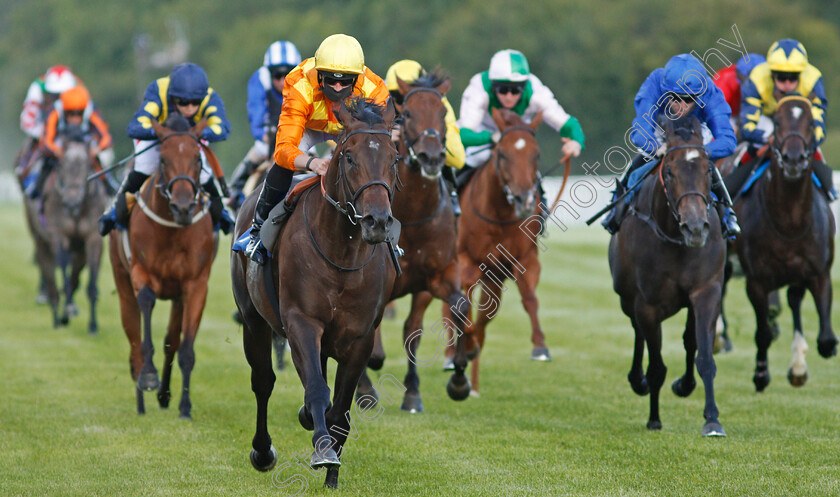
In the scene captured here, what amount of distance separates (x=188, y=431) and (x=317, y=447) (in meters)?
2.60

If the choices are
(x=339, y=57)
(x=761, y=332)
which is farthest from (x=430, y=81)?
(x=761, y=332)

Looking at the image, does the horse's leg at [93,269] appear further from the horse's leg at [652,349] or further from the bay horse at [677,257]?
the horse's leg at [652,349]

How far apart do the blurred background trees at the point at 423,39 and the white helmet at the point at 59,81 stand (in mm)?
20657

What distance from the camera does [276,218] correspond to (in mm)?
6051

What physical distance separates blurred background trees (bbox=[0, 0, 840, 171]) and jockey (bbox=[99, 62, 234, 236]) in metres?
24.0

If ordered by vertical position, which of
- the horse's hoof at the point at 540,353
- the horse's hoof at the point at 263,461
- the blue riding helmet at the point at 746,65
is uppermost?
the blue riding helmet at the point at 746,65

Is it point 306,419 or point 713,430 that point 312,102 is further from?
point 713,430

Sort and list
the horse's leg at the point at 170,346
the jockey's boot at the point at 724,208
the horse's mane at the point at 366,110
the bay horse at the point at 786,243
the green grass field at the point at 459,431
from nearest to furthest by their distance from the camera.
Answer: the horse's mane at the point at 366,110, the green grass field at the point at 459,431, the jockey's boot at the point at 724,208, the horse's leg at the point at 170,346, the bay horse at the point at 786,243

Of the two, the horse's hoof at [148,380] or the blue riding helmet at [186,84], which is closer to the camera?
the horse's hoof at [148,380]

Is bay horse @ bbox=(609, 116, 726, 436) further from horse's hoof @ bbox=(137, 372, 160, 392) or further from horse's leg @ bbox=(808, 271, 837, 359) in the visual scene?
horse's hoof @ bbox=(137, 372, 160, 392)

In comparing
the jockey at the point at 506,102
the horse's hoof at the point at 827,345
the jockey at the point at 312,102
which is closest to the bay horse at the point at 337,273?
the jockey at the point at 312,102

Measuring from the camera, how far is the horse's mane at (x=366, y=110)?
5527 millimetres

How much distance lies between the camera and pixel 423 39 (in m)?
52.5

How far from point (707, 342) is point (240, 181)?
571 cm
